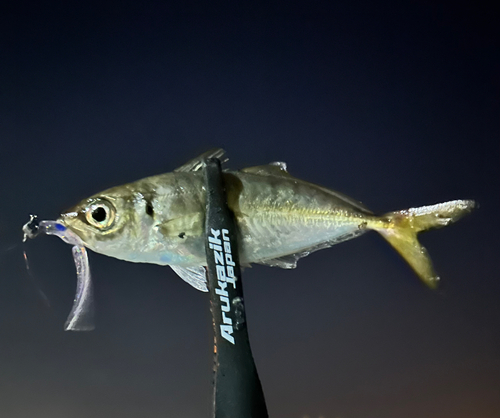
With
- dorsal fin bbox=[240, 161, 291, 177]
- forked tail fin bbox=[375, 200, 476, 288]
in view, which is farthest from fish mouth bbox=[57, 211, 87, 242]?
forked tail fin bbox=[375, 200, 476, 288]

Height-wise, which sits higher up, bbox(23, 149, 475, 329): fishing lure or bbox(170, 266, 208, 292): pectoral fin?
bbox(23, 149, 475, 329): fishing lure

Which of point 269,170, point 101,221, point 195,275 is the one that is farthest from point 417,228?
point 101,221

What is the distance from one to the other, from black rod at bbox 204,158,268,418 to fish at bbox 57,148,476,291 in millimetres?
34

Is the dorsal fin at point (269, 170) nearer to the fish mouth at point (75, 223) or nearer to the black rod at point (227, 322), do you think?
the black rod at point (227, 322)

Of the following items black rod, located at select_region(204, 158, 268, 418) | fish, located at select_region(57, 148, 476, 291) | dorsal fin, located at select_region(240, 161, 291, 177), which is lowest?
black rod, located at select_region(204, 158, 268, 418)

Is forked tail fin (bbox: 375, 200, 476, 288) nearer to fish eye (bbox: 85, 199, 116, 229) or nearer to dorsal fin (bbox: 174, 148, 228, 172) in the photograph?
dorsal fin (bbox: 174, 148, 228, 172)

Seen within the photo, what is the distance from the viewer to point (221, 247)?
77 centimetres

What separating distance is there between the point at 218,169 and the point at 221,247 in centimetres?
14

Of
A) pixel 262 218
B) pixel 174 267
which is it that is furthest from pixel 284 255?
pixel 174 267

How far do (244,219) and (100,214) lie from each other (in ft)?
0.81

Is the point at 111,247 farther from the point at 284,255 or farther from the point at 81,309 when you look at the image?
the point at 284,255

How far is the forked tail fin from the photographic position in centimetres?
82

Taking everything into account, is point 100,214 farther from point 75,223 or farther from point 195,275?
point 195,275

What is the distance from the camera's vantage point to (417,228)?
838mm
